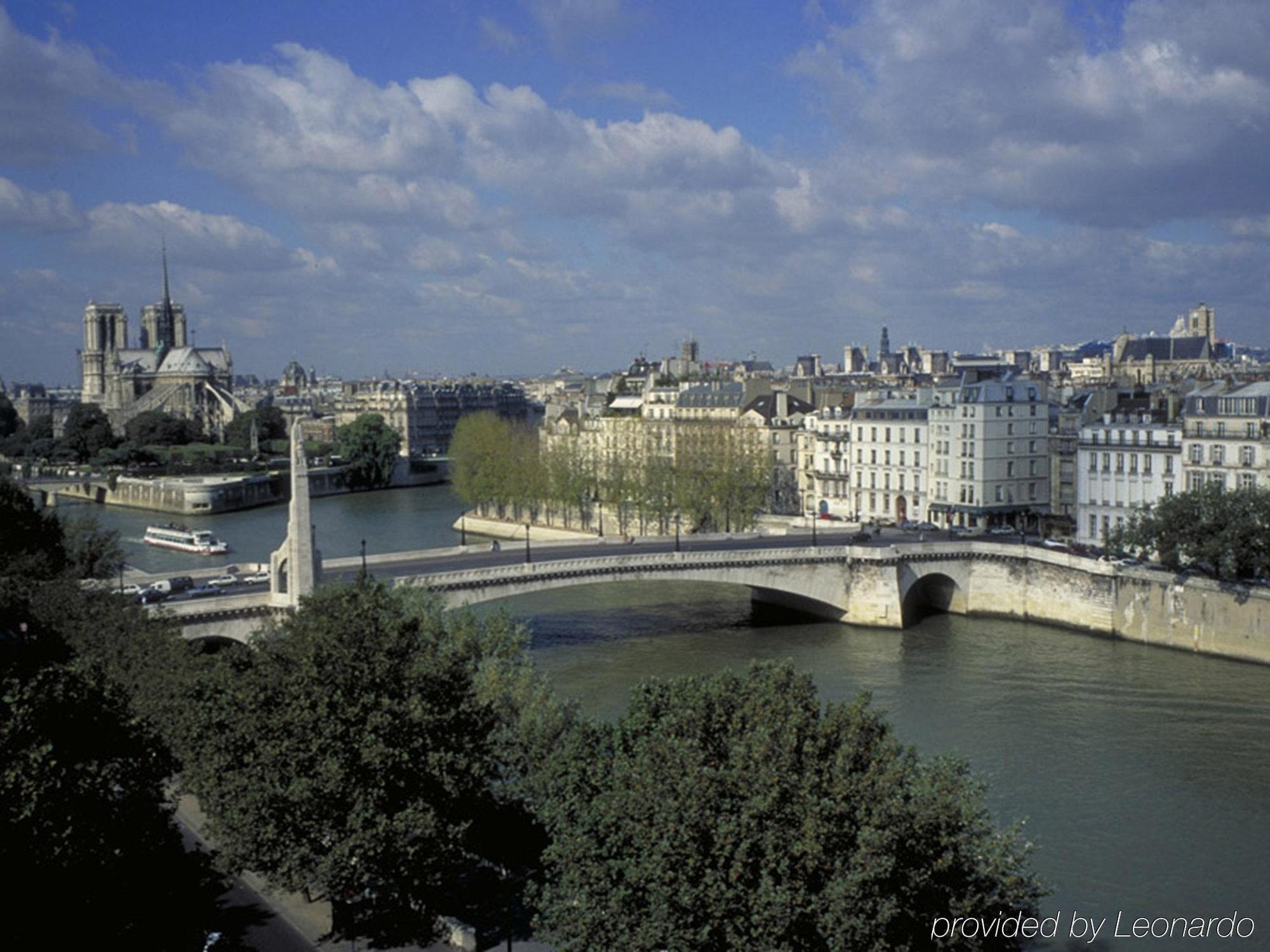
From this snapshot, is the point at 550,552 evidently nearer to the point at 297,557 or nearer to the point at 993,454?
the point at 297,557

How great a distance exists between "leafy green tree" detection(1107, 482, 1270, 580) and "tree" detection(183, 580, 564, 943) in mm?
25567

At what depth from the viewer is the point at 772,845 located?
48.2 ft

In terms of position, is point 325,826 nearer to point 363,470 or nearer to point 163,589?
point 163,589

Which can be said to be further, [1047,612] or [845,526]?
[845,526]

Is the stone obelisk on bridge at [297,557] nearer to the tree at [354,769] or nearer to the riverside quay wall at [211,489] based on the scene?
the tree at [354,769]

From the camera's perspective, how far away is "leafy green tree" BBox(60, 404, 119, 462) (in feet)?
381

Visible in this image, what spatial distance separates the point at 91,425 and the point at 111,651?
100009 millimetres

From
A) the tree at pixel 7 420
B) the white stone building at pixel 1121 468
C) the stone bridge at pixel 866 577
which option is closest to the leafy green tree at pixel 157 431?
the tree at pixel 7 420

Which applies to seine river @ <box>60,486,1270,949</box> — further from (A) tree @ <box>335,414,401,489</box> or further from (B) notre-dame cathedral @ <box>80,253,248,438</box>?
(B) notre-dame cathedral @ <box>80,253,248,438</box>

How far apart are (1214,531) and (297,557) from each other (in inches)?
982

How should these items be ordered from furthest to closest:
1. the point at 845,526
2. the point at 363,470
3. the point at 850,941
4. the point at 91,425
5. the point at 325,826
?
the point at 91,425
the point at 363,470
the point at 845,526
the point at 325,826
the point at 850,941

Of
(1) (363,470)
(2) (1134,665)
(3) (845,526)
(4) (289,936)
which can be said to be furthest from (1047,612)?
(1) (363,470)

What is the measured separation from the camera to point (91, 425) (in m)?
119

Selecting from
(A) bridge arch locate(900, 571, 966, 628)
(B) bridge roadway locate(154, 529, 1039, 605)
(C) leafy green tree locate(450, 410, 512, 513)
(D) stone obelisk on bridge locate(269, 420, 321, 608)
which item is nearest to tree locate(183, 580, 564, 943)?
(D) stone obelisk on bridge locate(269, 420, 321, 608)
